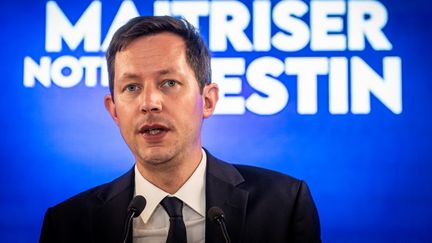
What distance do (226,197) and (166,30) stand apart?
0.71 metres

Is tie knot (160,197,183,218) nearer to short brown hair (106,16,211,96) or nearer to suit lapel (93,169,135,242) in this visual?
suit lapel (93,169,135,242)

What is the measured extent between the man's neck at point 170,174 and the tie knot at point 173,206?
64 mm

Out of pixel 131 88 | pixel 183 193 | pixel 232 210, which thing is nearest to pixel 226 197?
pixel 232 210

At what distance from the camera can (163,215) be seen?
219cm

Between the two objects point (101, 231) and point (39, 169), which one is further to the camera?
point (39, 169)

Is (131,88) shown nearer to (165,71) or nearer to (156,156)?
(165,71)

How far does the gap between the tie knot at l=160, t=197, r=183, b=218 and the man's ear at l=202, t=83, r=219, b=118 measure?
15.0 inches

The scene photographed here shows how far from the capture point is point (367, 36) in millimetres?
3416

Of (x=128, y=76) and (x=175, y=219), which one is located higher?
(x=128, y=76)
